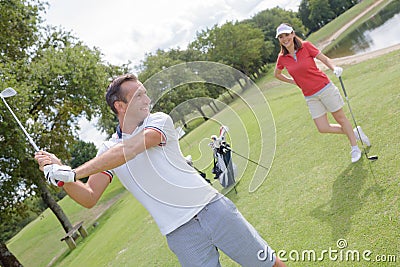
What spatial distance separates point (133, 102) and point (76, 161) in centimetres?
6603

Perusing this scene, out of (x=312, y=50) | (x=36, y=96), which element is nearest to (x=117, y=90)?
(x=312, y=50)

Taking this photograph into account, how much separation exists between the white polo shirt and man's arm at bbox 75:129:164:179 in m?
0.09

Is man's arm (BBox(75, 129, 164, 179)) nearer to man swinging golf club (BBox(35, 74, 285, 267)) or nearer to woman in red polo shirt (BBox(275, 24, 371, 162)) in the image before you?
man swinging golf club (BBox(35, 74, 285, 267))

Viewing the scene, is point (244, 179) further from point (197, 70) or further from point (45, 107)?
A: point (45, 107)

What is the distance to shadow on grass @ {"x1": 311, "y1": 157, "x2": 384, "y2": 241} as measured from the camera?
15.8 ft

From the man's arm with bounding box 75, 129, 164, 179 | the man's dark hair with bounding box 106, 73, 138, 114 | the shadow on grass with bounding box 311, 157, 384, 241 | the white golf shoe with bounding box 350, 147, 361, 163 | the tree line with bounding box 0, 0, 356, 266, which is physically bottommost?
the shadow on grass with bounding box 311, 157, 384, 241

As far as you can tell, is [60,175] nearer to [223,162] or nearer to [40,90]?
[223,162]

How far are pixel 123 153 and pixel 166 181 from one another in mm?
410

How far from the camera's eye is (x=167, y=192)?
310 centimetres

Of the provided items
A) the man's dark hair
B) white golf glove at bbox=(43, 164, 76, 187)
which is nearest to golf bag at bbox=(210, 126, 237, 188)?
the man's dark hair

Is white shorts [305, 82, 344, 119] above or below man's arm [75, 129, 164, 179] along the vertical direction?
below

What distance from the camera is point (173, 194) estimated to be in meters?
3.10

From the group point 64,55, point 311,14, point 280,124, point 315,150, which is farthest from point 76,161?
point 311,14

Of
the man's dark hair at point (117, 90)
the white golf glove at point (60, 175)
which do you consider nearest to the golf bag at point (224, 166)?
the man's dark hair at point (117, 90)
